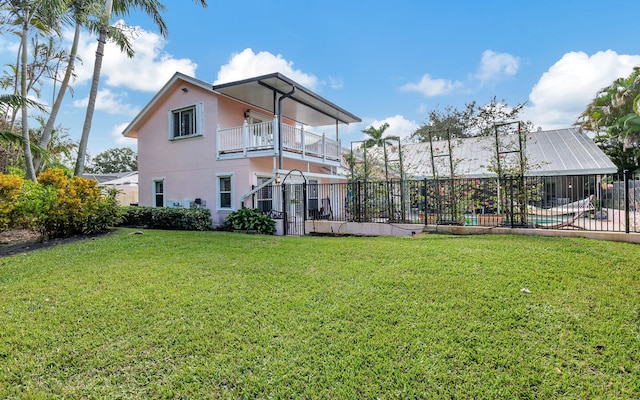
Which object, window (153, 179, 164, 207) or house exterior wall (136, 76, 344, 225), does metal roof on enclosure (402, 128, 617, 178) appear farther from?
window (153, 179, 164, 207)

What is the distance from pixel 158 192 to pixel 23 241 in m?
6.53

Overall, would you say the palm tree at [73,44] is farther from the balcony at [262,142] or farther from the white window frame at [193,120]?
the balcony at [262,142]

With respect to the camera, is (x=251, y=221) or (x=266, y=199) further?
(x=266, y=199)

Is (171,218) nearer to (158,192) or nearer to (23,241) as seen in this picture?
(158,192)

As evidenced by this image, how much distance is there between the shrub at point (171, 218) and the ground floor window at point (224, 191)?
0.74 metres

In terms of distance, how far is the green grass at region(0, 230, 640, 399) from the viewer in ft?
8.59

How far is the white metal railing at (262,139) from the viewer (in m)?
12.4

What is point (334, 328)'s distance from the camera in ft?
11.1

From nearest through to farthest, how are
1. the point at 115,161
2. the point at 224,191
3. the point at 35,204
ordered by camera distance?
the point at 35,204 → the point at 224,191 → the point at 115,161

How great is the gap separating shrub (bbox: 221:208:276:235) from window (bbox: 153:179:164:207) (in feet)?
17.5

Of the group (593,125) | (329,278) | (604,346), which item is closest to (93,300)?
(329,278)

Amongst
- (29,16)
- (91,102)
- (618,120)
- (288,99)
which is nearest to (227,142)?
(288,99)

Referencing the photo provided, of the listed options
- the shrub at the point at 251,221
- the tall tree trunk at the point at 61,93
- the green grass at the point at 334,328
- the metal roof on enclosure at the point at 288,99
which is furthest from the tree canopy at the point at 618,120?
the tall tree trunk at the point at 61,93

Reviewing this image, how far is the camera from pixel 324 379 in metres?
2.65
